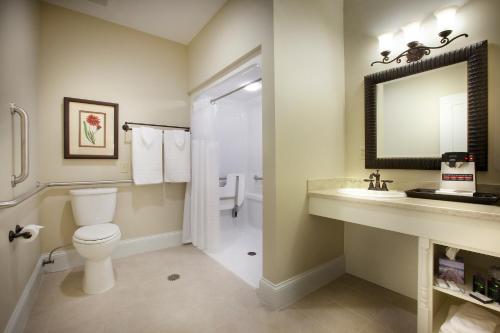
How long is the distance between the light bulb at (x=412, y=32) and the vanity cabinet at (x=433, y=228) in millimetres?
1199

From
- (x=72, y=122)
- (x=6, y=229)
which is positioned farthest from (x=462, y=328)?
(x=72, y=122)

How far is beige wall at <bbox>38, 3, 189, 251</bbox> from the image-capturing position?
2203mm

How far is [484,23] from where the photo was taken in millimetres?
1423

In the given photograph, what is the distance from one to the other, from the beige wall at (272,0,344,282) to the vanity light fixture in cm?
39

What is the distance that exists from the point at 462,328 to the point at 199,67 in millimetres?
3009

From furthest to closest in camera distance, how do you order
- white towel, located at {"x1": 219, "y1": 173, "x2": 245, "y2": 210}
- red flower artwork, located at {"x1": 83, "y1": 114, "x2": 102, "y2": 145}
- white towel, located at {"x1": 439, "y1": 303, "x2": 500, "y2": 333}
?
white towel, located at {"x1": 219, "y1": 173, "x2": 245, "y2": 210} < red flower artwork, located at {"x1": 83, "y1": 114, "x2": 102, "y2": 145} < white towel, located at {"x1": 439, "y1": 303, "x2": 500, "y2": 333}

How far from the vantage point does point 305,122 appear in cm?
186

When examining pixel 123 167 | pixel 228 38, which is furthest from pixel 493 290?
pixel 123 167

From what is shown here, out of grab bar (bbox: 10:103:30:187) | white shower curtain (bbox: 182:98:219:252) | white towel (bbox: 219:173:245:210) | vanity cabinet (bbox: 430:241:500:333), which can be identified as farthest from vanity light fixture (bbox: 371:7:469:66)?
grab bar (bbox: 10:103:30:187)

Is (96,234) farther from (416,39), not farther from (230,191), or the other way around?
(416,39)

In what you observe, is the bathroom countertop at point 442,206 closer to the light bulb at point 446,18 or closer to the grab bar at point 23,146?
the light bulb at point 446,18

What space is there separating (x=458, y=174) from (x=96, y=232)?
2683 millimetres

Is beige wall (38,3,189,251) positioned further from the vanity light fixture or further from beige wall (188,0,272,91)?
the vanity light fixture

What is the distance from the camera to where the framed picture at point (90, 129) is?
2268 millimetres
